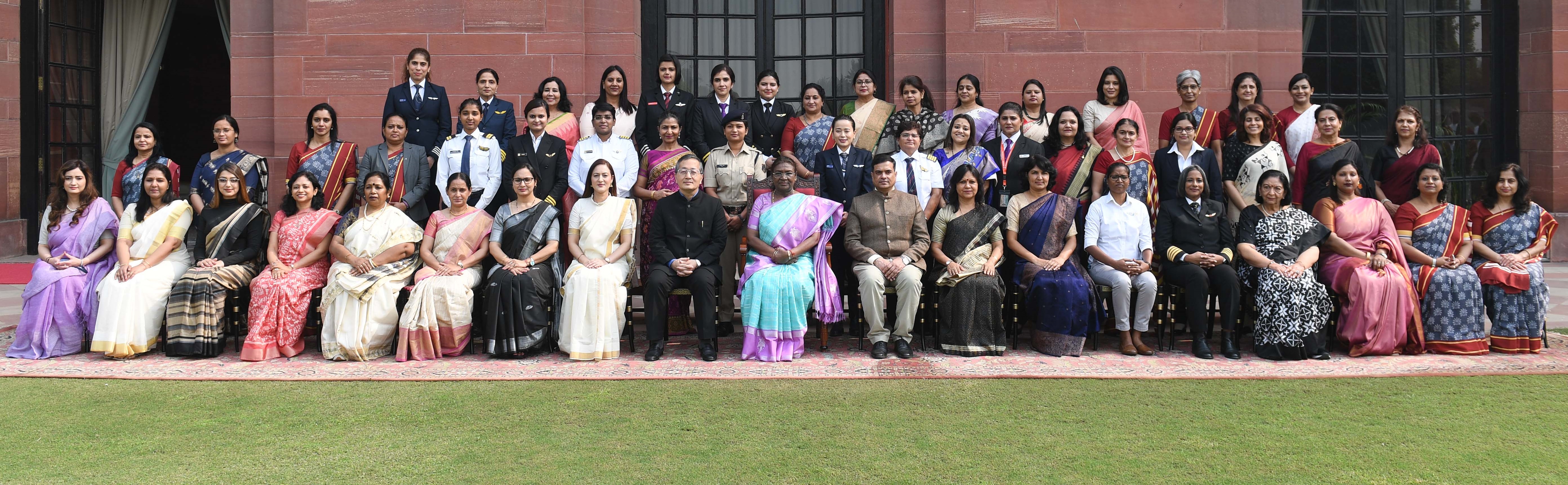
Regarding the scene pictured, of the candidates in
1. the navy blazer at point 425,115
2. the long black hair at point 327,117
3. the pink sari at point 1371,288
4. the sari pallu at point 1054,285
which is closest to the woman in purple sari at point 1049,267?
the sari pallu at point 1054,285

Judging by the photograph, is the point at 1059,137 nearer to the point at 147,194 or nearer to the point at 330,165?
the point at 330,165

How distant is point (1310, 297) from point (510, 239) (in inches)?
Result: 171

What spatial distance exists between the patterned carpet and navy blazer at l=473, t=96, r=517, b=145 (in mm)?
1665

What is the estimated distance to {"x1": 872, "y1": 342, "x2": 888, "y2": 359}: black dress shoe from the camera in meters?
5.81

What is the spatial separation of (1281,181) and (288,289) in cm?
550

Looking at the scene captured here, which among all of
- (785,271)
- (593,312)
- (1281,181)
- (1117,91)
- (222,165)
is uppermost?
(1117,91)

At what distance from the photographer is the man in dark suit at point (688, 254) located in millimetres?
5875

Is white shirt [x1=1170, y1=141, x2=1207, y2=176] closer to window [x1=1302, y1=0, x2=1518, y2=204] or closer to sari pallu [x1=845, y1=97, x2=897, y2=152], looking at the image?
sari pallu [x1=845, y1=97, x2=897, y2=152]

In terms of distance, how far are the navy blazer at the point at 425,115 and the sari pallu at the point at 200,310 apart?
1437mm

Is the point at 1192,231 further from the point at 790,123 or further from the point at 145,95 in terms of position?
the point at 145,95

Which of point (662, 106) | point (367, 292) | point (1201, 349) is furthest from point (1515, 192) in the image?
point (367, 292)

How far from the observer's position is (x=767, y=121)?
23.2 feet

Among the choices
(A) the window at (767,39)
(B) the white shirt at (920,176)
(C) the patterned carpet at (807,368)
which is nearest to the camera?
(C) the patterned carpet at (807,368)

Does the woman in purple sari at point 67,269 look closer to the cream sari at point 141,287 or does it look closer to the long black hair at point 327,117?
A: the cream sari at point 141,287
